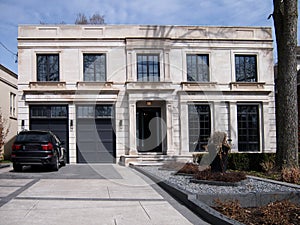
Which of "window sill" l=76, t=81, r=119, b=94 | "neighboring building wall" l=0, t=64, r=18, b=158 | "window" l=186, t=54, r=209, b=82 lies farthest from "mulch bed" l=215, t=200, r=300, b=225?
"neighboring building wall" l=0, t=64, r=18, b=158

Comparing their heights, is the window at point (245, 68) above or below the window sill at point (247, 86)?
above

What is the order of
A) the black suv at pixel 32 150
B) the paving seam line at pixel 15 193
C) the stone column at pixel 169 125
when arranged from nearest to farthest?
1. the paving seam line at pixel 15 193
2. the black suv at pixel 32 150
3. the stone column at pixel 169 125

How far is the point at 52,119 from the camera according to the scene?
23.4 m

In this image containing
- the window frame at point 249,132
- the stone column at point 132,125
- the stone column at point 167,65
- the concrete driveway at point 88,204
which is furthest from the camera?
the window frame at point 249,132

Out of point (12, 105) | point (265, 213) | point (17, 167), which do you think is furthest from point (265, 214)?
point (12, 105)

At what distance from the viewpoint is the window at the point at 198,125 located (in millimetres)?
23844

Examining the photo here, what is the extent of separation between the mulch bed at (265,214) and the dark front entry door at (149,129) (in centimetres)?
1686

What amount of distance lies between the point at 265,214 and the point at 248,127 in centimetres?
1866

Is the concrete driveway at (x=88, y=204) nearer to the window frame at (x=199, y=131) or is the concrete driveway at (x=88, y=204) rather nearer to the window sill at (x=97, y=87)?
the window sill at (x=97, y=87)

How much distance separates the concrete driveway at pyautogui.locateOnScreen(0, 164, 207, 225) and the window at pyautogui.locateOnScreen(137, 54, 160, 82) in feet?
41.4

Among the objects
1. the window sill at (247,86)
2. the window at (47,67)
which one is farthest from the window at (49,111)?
the window sill at (247,86)

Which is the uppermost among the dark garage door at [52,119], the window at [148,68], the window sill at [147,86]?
the window at [148,68]

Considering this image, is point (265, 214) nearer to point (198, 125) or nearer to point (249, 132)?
point (198, 125)

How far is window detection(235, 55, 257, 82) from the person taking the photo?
24922 millimetres
